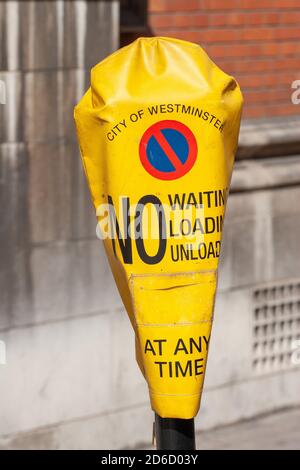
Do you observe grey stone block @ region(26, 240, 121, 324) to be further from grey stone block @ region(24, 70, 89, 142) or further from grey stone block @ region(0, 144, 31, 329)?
grey stone block @ region(24, 70, 89, 142)

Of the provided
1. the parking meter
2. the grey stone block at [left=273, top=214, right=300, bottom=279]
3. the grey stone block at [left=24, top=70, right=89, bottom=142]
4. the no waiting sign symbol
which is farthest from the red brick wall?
the no waiting sign symbol

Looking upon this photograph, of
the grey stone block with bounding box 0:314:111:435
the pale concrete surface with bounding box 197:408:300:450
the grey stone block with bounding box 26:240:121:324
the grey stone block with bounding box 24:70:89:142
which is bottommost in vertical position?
the pale concrete surface with bounding box 197:408:300:450

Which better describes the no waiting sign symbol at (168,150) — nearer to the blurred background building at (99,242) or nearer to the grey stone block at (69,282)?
the blurred background building at (99,242)

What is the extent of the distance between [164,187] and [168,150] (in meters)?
0.11

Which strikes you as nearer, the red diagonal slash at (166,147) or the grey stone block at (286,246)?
the red diagonal slash at (166,147)

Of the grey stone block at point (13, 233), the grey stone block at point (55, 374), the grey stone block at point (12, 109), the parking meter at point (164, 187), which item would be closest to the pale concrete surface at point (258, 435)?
the grey stone block at point (55, 374)

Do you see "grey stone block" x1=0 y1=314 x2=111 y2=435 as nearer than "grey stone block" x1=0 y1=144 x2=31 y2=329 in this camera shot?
No

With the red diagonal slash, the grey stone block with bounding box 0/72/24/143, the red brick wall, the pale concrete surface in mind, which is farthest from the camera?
the pale concrete surface

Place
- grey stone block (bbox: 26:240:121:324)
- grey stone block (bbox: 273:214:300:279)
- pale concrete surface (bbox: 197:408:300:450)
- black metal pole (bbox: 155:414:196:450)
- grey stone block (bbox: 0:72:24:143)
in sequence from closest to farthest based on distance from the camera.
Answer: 1. black metal pole (bbox: 155:414:196:450)
2. grey stone block (bbox: 0:72:24:143)
3. grey stone block (bbox: 26:240:121:324)
4. pale concrete surface (bbox: 197:408:300:450)
5. grey stone block (bbox: 273:214:300:279)

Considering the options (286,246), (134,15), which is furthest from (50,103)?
(286,246)

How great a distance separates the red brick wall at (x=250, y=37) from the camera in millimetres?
7688

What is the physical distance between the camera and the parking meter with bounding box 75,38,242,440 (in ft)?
11.8

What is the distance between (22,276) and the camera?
6953 mm

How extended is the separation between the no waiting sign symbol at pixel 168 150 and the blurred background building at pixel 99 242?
328 centimetres
